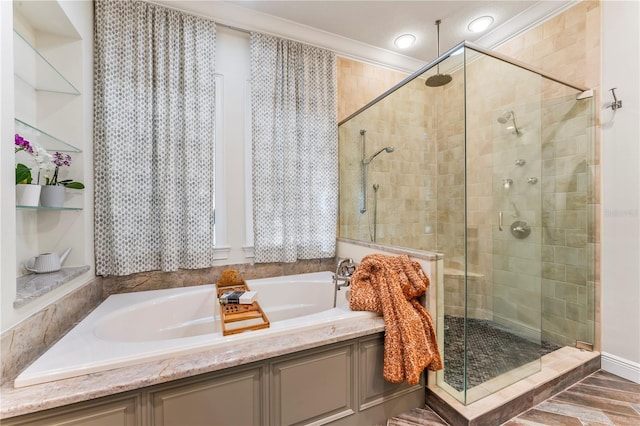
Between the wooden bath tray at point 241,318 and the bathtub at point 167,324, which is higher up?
the wooden bath tray at point 241,318

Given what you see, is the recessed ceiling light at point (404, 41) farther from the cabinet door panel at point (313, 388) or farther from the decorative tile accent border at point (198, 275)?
the cabinet door panel at point (313, 388)

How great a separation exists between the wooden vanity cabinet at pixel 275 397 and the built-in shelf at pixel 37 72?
66.2 inches

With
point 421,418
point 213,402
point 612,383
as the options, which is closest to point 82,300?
point 213,402

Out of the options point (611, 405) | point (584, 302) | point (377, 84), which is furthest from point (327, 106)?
point (611, 405)

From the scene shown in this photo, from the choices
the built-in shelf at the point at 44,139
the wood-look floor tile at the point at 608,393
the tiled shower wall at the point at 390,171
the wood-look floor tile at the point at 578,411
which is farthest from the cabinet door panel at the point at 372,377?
the built-in shelf at the point at 44,139

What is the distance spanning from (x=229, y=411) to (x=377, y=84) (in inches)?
119

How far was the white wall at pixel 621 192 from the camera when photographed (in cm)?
178

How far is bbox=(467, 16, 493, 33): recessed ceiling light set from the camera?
240 centimetres

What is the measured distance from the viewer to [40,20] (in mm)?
1512

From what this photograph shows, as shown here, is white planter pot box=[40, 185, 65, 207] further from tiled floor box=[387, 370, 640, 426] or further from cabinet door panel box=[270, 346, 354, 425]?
tiled floor box=[387, 370, 640, 426]

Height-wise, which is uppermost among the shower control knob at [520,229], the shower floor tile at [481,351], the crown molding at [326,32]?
the crown molding at [326,32]

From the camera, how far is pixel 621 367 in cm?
184

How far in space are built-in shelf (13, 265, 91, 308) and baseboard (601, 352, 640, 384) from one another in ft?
11.3

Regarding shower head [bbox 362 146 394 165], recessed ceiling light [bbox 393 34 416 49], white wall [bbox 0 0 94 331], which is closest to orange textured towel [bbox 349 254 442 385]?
shower head [bbox 362 146 394 165]
